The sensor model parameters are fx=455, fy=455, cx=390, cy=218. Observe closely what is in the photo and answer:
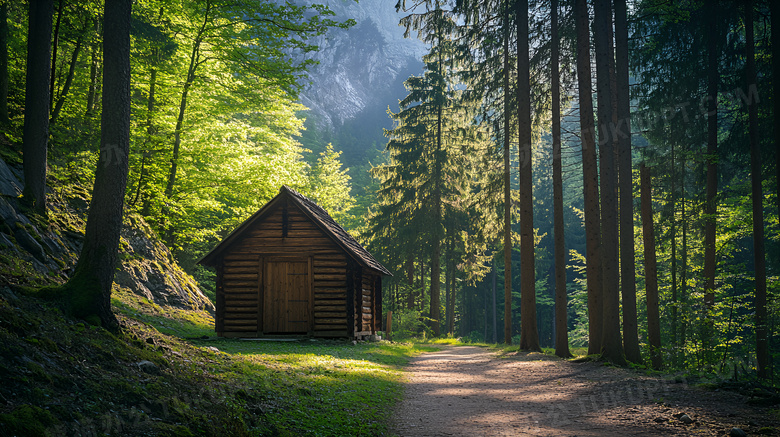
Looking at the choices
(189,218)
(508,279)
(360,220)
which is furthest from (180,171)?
(360,220)

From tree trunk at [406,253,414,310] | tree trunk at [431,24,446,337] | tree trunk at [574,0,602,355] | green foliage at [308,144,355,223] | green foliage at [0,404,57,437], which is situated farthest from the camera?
green foliage at [308,144,355,223]

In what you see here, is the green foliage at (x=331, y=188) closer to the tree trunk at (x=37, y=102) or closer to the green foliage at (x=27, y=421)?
the tree trunk at (x=37, y=102)

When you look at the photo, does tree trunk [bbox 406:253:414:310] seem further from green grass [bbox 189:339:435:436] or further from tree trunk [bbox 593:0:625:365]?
green grass [bbox 189:339:435:436]

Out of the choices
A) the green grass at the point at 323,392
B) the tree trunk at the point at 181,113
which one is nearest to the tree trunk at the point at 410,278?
the tree trunk at the point at 181,113

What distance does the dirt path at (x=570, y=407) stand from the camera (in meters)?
6.03

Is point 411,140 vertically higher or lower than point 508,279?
higher

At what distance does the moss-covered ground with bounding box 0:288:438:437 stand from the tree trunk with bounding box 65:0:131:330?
0.65m

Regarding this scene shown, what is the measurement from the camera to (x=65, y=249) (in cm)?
1118

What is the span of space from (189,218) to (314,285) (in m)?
8.27

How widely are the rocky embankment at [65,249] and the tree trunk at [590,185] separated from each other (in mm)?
14104

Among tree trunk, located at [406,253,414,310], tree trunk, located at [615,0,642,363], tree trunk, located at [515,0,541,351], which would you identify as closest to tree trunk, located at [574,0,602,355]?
tree trunk, located at [615,0,642,363]

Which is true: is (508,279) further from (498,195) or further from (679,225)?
(679,225)

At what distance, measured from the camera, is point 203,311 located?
20.0 m

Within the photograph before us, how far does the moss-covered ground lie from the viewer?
3770 mm
